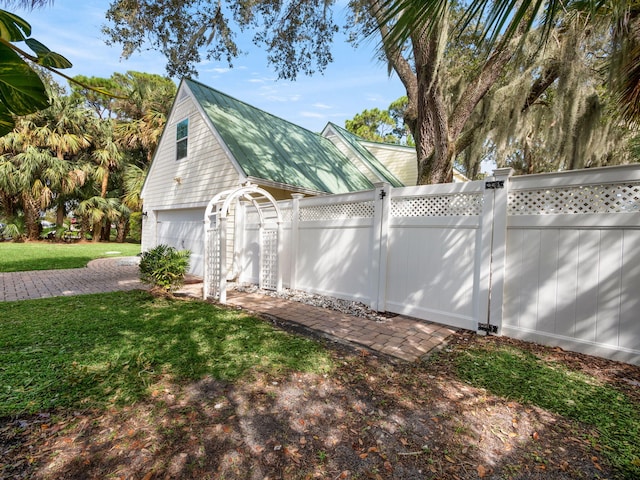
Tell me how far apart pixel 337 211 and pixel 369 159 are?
793cm

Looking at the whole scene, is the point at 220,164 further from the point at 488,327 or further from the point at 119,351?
the point at 488,327

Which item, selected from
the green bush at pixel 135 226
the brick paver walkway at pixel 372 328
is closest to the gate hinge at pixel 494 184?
the brick paver walkway at pixel 372 328

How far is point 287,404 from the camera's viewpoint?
2643 mm

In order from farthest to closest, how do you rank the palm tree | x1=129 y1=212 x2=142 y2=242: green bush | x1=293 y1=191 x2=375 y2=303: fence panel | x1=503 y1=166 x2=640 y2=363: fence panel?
x1=129 y1=212 x2=142 y2=242: green bush < the palm tree < x1=293 y1=191 x2=375 y2=303: fence panel < x1=503 y1=166 x2=640 y2=363: fence panel

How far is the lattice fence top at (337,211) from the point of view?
18.9 feet

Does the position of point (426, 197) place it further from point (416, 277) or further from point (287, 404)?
point (287, 404)

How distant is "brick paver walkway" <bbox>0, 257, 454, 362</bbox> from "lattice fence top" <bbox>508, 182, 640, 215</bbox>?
1.94 metres

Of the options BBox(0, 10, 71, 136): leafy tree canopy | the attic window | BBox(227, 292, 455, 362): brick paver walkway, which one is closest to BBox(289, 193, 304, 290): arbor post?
BBox(227, 292, 455, 362): brick paver walkway

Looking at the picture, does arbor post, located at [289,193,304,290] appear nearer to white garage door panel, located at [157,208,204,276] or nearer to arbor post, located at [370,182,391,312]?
arbor post, located at [370,182,391,312]

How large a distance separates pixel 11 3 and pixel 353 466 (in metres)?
2.77

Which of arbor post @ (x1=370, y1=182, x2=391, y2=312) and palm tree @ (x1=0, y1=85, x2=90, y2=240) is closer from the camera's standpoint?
arbor post @ (x1=370, y1=182, x2=391, y2=312)

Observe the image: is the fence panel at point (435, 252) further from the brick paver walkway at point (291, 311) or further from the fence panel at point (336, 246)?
the fence panel at point (336, 246)

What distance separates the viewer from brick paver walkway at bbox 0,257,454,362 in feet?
13.3

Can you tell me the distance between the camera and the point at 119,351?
3504 mm
